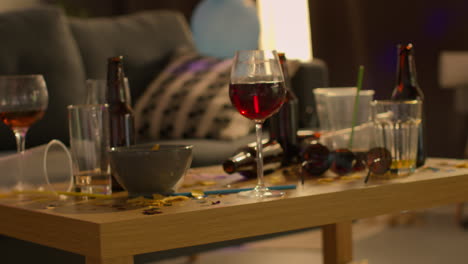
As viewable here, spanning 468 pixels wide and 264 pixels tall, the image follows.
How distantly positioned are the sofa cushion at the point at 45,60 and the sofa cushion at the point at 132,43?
9 cm

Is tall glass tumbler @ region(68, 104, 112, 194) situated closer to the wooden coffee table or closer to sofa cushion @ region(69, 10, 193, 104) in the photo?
the wooden coffee table

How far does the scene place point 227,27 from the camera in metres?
3.90

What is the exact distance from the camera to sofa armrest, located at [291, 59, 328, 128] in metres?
2.87

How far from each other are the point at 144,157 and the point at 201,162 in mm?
1231

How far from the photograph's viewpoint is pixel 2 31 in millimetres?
2691

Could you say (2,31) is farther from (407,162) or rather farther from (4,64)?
(407,162)

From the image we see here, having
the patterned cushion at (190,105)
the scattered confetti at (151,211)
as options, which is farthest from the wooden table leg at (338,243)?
the patterned cushion at (190,105)

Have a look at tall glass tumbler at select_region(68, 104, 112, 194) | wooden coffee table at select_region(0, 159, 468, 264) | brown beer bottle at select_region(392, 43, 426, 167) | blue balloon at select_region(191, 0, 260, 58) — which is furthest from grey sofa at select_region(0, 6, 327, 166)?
wooden coffee table at select_region(0, 159, 468, 264)

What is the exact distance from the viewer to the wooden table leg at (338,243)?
156cm

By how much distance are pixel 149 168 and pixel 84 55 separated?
6.23 feet

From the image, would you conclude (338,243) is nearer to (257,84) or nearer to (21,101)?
Result: (257,84)

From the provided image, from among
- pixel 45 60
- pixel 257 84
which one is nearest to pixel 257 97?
pixel 257 84

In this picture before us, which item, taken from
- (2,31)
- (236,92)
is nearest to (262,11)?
(2,31)

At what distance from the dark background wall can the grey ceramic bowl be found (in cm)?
339
